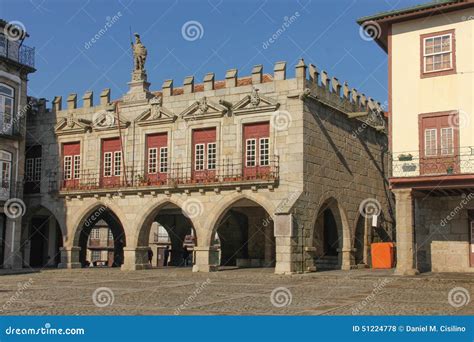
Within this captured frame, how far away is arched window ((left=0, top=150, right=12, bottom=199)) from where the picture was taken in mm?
29078

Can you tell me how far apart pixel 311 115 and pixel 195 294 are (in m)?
11.6

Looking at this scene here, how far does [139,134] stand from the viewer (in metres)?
28.9

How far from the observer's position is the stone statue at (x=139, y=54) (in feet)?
96.3

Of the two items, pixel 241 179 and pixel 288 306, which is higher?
pixel 241 179

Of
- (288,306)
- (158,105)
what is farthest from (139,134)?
(288,306)

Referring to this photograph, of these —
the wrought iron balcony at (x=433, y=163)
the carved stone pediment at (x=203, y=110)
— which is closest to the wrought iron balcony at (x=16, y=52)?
the carved stone pediment at (x=203, y=110)

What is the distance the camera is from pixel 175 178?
27438 millimetres

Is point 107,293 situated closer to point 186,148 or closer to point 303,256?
point 303,256

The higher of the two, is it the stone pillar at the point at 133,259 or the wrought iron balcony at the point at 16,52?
the wrought iron balcony at the point at 16,52

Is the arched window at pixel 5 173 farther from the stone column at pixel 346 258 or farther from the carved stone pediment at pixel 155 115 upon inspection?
the stone column at pixel 346 258

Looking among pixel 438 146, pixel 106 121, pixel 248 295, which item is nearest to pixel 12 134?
pixel 106 121

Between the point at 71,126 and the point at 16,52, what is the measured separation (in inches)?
162

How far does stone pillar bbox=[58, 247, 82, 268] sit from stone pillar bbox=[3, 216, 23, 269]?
193 centimetres

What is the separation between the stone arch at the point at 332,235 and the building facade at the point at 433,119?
5.11 m
